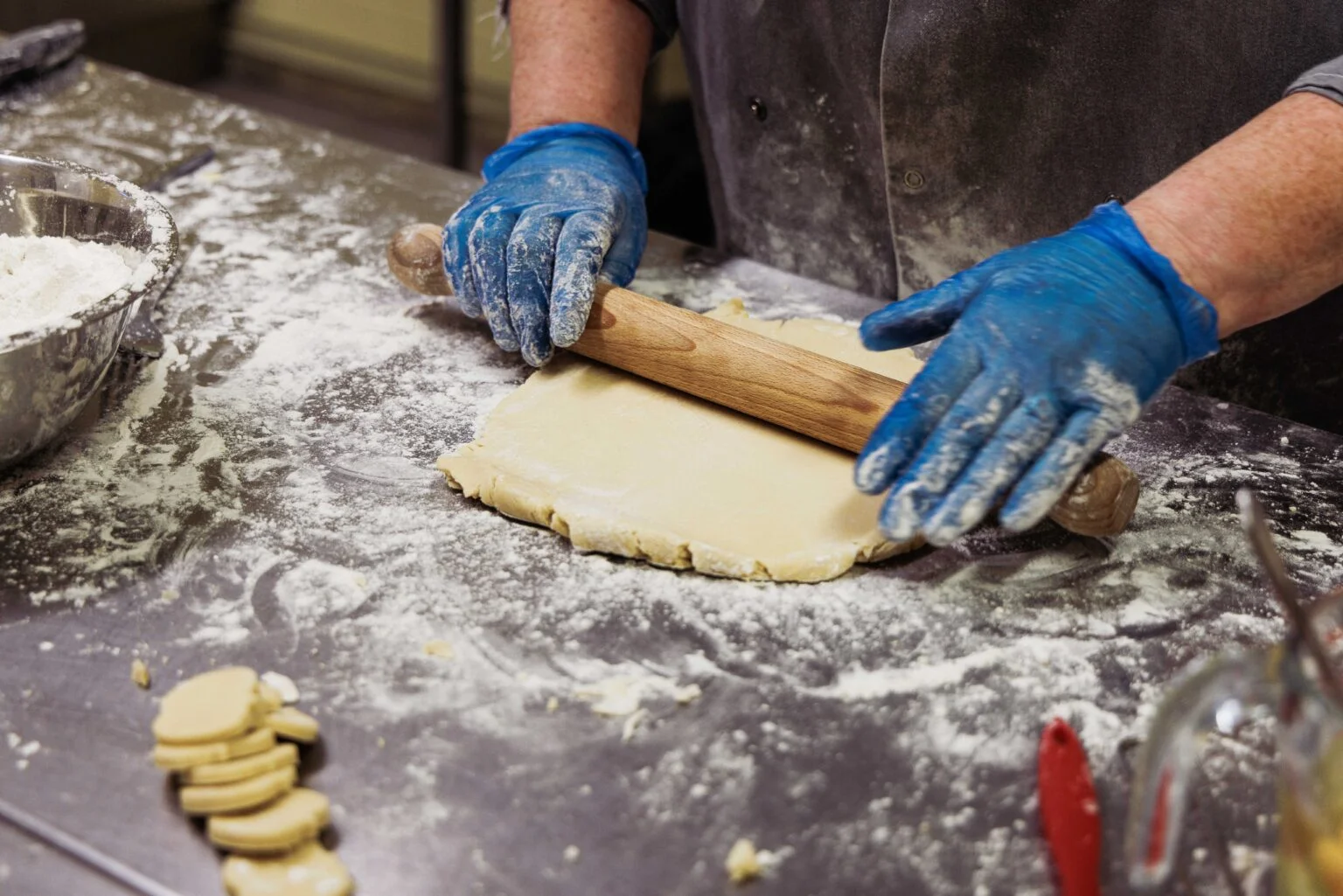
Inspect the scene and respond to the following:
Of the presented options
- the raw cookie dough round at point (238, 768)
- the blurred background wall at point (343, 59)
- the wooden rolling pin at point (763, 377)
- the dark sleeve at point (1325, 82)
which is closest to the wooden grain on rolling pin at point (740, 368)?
the wooden rolling pin at point (763, 377)

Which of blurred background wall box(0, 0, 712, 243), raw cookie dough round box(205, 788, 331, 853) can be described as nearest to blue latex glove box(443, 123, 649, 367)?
raw cookie dough round box(205, 788, 331, 853)

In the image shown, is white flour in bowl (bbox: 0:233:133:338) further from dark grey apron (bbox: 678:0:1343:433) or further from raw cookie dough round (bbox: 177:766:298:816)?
dark grey apron (bbox: 678:0:1343:433)

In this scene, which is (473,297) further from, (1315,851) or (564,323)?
(1315,851)

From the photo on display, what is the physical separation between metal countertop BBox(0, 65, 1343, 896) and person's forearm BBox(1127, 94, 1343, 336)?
0.33m

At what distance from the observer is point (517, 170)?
215cm

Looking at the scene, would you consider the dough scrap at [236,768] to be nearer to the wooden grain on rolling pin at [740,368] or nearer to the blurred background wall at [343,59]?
the wooden grain on rolling pin at [740,368]

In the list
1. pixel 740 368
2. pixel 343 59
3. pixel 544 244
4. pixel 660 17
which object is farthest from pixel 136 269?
pixel 343 59

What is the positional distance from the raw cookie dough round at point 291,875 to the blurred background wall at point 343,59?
3765 millimetres

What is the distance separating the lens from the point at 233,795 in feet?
3.81

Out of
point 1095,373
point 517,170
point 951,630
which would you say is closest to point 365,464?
point 517,170

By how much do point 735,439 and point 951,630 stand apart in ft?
1.52

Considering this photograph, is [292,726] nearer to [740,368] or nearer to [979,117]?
[740,368]

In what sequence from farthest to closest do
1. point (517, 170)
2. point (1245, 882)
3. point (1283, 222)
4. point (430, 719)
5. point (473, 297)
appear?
point (517, 170) < point (473, 297) < point (1283, 222) < point (430, 719) < point (1245, 882)

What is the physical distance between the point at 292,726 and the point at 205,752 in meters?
0.09
